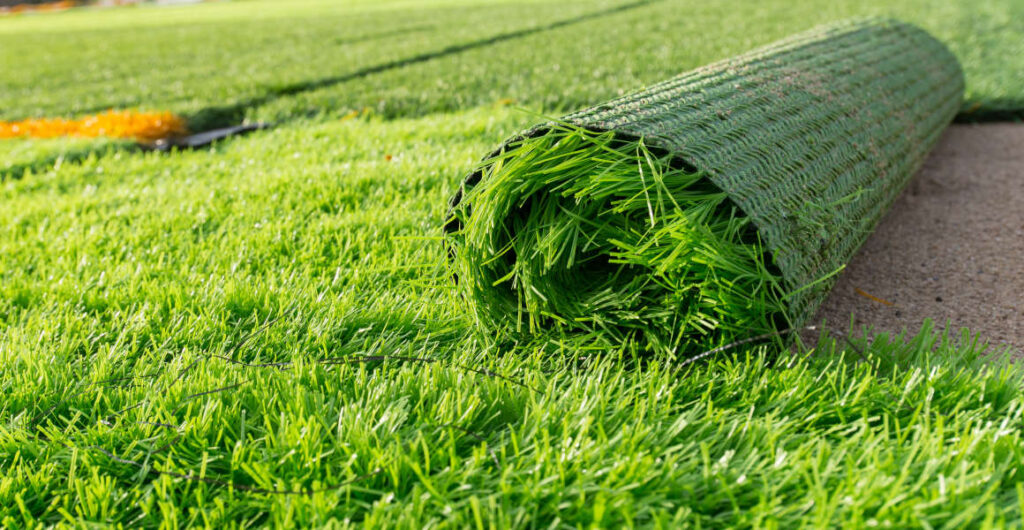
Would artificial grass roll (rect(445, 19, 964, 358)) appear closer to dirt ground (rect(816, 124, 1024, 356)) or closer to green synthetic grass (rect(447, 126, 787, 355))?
green synthetic grass (rect(447, 126, 787, 355))

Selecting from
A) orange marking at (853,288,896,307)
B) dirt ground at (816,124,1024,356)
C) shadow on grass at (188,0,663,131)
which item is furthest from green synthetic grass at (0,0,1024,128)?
orange marking at (853,288,896,307)

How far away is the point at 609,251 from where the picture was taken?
76.1 inches

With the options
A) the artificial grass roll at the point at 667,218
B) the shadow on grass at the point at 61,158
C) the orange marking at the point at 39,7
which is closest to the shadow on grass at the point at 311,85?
the shadow on grass at the point at 61,158

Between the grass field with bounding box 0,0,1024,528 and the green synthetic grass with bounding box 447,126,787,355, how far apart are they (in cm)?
10

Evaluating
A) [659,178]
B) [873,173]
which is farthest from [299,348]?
[873,173]

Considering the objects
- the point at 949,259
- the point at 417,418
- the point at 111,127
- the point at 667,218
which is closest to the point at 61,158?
the point at 111,127

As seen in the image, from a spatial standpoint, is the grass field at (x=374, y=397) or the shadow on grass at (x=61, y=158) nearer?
the grass field at (x=374, y=397)

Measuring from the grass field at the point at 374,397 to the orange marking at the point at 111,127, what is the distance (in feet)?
5.20

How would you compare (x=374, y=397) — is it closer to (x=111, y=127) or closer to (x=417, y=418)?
(x=417, y=418)

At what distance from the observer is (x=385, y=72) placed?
743 centimetres

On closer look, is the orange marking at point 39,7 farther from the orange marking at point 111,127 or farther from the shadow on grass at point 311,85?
the orange marking at point 111,127

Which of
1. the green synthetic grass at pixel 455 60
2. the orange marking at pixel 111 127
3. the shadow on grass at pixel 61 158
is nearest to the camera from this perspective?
the shadow on grass at pixel 61 158

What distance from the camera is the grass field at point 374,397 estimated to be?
136cm

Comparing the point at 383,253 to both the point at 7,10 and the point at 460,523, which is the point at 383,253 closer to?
the point at 460,523
